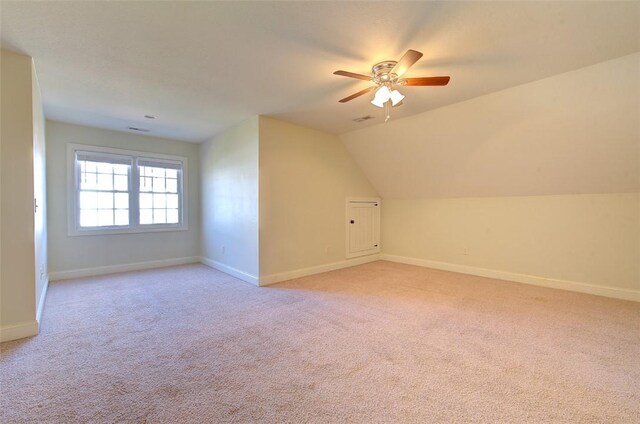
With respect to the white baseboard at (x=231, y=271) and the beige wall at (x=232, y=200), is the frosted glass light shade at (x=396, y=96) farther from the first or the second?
the white baseboard at (x=231, y=271)

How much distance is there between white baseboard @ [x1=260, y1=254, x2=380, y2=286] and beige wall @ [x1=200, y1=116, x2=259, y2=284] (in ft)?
0.72

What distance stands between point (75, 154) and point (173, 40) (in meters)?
3.72

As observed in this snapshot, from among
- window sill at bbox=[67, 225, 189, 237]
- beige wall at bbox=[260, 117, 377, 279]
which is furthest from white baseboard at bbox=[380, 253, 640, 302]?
window sill at bbox=[67, 225, 189, 237]

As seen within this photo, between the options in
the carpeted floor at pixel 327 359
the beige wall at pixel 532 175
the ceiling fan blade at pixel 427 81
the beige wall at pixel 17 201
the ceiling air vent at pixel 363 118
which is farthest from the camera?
the ceiling air vent at pixel 363 118

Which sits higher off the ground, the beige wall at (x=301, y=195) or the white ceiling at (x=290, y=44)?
the white ceiling at (x=290, y=44)

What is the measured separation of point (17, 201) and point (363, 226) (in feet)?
15.9

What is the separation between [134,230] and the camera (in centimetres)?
513

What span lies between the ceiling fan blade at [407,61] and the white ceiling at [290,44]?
19 centimetres

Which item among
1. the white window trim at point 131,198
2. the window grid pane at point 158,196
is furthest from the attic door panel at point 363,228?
the window grid pane at point 158,196

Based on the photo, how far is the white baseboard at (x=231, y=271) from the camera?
420 cm

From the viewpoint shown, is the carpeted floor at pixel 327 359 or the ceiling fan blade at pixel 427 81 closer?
the carpeted floor at pixel 327 359

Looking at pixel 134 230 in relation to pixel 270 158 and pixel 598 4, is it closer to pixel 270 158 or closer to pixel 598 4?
pixel 270 158

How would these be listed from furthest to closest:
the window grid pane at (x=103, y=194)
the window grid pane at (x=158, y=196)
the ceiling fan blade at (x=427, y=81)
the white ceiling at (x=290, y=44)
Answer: the window grid pane at (x=158, y=196)
the window grid pane at (x=103, y=194)
the ceiling fan blade at (x=427, y=81)
the white ceiling at (x=290, y=44)

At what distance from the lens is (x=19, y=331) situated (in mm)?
2480
